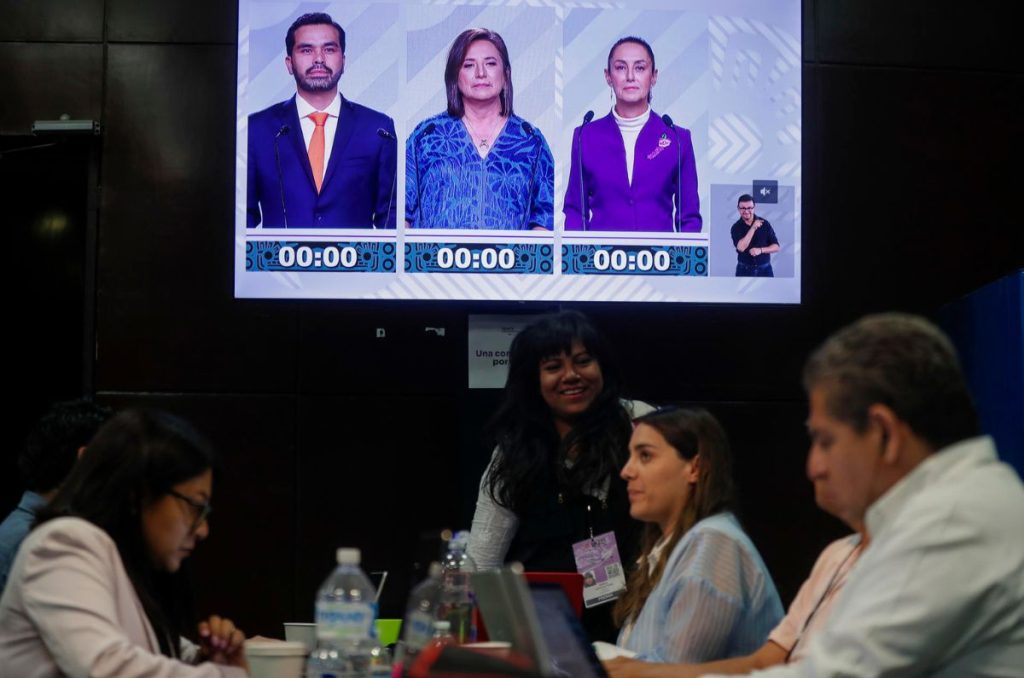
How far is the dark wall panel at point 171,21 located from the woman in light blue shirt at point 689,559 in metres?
2.58

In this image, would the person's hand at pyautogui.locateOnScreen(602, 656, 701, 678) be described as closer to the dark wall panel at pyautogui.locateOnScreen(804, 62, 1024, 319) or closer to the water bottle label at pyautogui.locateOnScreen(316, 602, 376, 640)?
the water bottle label at pyautogui.locateOnScreen(316, 602, 376, 640)

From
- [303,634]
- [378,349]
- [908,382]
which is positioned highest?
[378,349]

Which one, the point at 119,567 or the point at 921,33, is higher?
the point at 921,33

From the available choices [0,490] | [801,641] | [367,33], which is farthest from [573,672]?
[0,490]

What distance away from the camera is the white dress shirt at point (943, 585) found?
1589 millimetres

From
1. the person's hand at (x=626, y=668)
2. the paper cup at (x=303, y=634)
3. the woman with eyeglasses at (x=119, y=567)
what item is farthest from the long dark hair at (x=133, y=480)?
the person's hand at (x=626, y=668)

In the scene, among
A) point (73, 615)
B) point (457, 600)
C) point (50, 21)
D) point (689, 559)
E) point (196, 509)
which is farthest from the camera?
point (50, 21)

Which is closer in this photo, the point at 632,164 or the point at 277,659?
the point at 277,659

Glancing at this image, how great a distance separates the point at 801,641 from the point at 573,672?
2.07ft

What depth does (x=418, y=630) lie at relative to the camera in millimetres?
2213

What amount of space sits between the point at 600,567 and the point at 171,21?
269cm

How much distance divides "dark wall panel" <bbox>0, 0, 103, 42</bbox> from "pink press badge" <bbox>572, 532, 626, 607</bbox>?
2743 millimetres

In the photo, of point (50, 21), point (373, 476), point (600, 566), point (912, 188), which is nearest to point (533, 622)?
point (600, 566)

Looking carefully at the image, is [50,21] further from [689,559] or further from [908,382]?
[908,382]
